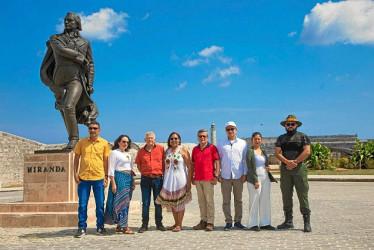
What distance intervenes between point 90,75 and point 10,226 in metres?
3.46

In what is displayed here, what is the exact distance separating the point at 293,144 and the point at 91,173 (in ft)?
11.0

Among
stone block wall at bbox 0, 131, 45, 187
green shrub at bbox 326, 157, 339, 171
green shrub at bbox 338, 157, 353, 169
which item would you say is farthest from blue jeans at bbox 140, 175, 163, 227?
green shrub at bbox 338, 157, 353, 169

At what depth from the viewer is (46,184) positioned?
8414mm

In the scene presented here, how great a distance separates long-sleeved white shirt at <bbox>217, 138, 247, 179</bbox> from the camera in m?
7.21

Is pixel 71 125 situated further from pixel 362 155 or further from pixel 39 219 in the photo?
pixel 362 155

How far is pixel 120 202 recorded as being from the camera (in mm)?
6957

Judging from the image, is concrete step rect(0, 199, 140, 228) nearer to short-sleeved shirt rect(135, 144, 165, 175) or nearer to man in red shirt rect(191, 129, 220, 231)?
short-sleeved shirt rect(135, 144, 165, 175)

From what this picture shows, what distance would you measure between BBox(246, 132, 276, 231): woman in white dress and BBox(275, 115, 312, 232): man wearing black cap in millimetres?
276

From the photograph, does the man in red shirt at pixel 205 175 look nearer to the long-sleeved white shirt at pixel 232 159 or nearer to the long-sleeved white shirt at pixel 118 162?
the long-sleeved white shirt at pixel 232 159

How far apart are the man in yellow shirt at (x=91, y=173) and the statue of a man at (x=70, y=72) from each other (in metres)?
1.84

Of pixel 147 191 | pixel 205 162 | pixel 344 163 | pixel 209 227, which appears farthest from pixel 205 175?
pixel 344 163

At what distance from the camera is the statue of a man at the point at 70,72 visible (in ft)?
28.1

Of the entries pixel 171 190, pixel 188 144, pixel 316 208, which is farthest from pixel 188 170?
pixel 188 144

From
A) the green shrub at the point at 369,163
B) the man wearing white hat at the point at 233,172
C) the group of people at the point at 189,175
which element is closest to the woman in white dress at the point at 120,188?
the group of people at the point at 189,175
